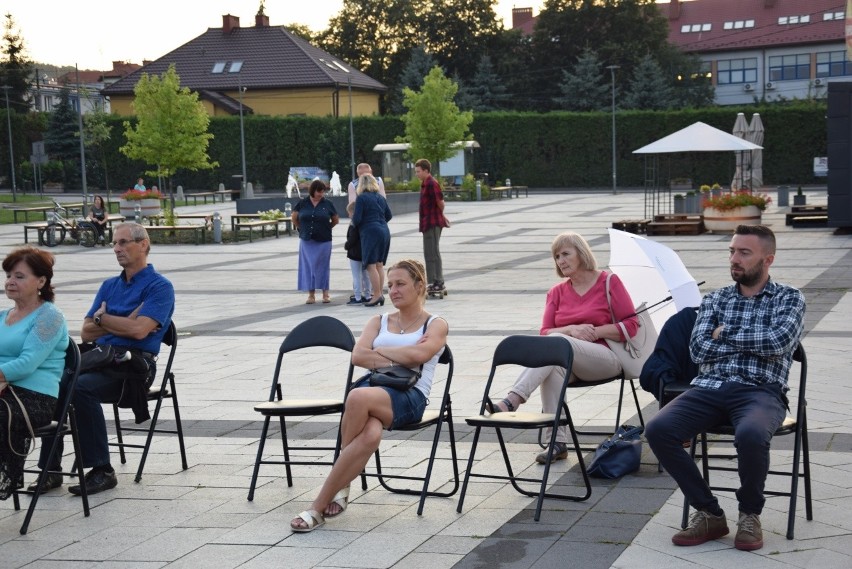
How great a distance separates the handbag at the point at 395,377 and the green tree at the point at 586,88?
64157 millimetres

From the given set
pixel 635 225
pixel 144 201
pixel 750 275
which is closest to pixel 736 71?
pixel 144 201

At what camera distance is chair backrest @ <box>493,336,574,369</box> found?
19.8 feet

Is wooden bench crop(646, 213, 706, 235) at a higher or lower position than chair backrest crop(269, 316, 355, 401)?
lower

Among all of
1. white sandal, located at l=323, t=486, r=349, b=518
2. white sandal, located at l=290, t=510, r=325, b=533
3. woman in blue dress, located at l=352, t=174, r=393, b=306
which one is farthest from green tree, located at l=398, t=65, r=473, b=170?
white sandal, located at l=290, t=510, r=325, b=533

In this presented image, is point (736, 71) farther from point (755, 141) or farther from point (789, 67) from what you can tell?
point (755, 141)

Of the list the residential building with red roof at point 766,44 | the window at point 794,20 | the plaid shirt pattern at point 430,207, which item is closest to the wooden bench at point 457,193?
the plaid shirt pattern at point 430,207

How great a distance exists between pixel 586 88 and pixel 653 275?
208ft

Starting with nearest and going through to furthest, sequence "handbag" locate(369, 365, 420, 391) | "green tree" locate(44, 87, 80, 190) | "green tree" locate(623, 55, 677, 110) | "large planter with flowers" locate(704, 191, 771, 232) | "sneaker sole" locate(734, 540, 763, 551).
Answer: "sneaker sole" locate(734, 540, 763, 551), "handbag" locate(369, 365, 420, 391), "large planter with flowers" locate(704, 191, 771, 232), "green tree" locate(623, 55, 677, 110), "green tree" locate(44, 87, 80, 190)

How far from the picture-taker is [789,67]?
284 ft

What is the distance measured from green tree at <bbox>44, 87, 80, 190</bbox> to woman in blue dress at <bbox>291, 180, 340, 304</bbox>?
2123 inches

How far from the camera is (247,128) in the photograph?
201 feet

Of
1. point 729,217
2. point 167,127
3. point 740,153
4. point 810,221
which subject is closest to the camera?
point 729,217

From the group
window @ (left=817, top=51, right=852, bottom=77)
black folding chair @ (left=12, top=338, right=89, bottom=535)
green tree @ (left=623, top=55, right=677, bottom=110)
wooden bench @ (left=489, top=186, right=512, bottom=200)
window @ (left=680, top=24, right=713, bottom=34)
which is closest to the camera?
black folding chair @ (left=12, top=338, right=89, bottom=535)

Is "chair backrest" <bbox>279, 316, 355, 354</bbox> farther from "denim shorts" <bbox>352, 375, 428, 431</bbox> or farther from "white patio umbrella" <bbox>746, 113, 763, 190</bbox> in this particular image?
"white patio umbrella" <bbox>746, 113, 763, 190</bbox>
